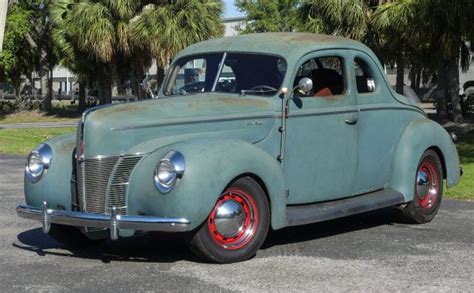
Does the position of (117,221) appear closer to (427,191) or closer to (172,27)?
(427,191)

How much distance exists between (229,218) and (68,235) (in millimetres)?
1736

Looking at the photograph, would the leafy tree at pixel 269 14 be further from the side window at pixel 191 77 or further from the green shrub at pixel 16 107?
the side window at pixel 191 77

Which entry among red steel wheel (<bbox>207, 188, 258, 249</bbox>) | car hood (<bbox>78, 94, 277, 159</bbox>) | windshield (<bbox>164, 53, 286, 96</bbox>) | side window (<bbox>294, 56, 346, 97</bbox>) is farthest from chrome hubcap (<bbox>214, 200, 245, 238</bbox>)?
side window (<bbox>294, 56, 346, 97</bbox>)

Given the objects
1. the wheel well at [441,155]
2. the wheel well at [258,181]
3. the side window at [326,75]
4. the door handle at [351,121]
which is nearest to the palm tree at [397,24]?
the wheel well at [441,155]

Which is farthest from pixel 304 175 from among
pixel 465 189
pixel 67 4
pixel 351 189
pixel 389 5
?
pixel 67 4

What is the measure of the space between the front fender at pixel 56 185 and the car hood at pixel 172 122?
1.58ft

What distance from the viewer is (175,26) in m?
27.2

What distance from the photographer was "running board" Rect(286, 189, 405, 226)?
670 centimetres

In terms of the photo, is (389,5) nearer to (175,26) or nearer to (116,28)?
(175,26)

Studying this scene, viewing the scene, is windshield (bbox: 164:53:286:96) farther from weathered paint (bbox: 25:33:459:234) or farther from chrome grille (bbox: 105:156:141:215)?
chrome grille (bbox: 105:156:141:215)

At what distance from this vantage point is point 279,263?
6.34 meters

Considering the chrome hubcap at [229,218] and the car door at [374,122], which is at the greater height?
the car door at [374,122]

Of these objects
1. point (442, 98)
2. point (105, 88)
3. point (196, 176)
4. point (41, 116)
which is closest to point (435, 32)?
point (442, 98)

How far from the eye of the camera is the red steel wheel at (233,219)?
6.13 meters
